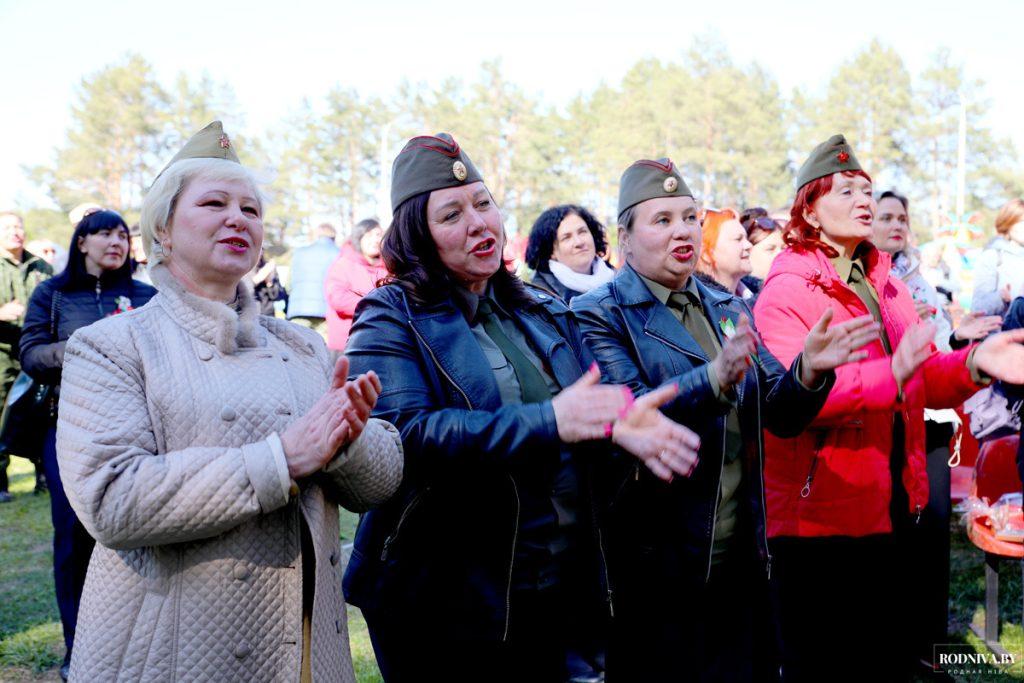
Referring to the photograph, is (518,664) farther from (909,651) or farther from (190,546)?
(909,651)

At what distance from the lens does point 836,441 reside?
3.40 meters

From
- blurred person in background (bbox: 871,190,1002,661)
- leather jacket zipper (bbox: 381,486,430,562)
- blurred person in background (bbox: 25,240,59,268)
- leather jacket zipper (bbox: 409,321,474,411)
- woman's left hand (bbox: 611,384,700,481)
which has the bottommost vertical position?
blurred person in background (bbox: 871,190,1002,661)

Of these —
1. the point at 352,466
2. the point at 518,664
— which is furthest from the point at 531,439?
the point at 518,664

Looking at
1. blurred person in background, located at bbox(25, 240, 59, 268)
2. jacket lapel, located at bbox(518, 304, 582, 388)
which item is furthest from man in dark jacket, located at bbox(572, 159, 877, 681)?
blurred person in background, located at bbox(25, 240, 59, 268)

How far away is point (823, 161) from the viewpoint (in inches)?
148

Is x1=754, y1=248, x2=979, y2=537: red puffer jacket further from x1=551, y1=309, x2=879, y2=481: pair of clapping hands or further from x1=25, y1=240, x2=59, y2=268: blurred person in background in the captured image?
x1=25, y1=240, x2=59, y2=268: blurred person in background

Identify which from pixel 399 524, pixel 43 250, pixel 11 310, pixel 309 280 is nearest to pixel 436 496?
pixel 399 524

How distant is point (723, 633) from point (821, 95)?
47980mm

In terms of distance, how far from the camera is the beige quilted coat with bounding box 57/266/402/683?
2010mm

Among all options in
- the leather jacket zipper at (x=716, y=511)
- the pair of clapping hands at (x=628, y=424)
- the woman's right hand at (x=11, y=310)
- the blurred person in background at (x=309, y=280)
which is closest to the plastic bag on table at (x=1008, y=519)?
the leather jacket zipper at (x=716, y=511)

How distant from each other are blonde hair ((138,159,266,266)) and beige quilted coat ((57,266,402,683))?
115mm

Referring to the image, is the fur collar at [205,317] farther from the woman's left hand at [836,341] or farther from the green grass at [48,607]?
the green grass at [48,607]

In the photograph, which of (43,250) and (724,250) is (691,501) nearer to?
(724,250)

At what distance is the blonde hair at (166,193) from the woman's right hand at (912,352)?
2223mm
